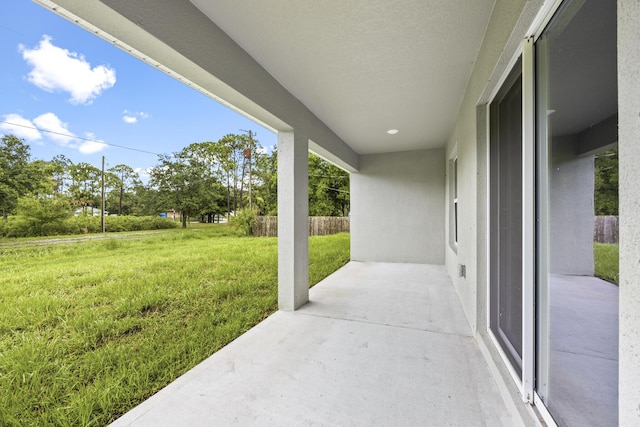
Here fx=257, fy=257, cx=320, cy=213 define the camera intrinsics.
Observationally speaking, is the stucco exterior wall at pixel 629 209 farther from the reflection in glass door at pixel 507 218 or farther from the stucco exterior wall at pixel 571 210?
the reflection in glass door at pixel 507 218

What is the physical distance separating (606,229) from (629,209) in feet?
1.10

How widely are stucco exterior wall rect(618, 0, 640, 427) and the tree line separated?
4866mm

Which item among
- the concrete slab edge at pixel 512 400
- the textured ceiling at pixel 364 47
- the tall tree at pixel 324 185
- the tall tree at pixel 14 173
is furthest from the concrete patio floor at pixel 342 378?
the tall tree at pixel 324 185

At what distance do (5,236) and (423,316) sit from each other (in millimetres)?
5058

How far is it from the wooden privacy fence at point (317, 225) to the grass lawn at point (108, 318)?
5498mm

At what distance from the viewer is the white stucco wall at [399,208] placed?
5383 millimetres

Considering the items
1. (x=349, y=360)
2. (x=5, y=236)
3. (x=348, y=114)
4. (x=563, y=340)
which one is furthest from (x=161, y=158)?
(x=563, y=340)

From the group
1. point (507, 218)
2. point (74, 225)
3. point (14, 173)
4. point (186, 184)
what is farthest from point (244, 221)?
point (507, 218)

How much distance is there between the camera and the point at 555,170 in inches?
47.0

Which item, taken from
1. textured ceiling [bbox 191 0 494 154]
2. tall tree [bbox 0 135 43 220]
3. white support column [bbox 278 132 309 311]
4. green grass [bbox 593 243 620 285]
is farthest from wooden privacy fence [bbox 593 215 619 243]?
tall tree [bbox 0 135 43 220]

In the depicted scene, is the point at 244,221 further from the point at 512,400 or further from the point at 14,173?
the point at 512,400

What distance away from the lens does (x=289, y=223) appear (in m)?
3.01

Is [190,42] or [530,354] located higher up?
[190,42]

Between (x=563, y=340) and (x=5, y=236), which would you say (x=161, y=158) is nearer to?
(x=5, y=236)
